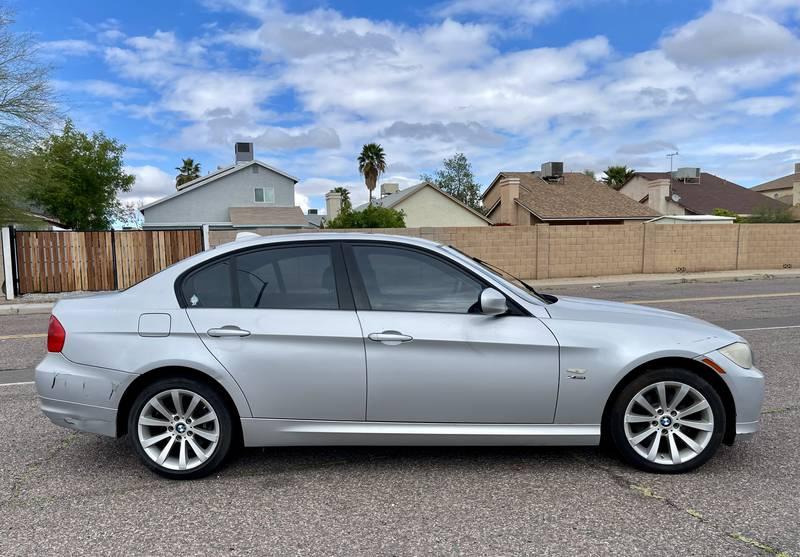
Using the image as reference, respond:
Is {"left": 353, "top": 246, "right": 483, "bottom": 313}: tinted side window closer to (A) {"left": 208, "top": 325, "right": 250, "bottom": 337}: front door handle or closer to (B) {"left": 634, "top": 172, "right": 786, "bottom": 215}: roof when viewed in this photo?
(A) {"left": 208, "top": 325, "right": 250, "bottom": 337}: front door handle

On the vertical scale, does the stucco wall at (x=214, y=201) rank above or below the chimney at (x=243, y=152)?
below

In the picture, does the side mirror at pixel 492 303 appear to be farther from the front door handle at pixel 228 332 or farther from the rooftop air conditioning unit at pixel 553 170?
the rooftop air conditioning unit at pixel 553 170

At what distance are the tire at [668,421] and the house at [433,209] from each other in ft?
115

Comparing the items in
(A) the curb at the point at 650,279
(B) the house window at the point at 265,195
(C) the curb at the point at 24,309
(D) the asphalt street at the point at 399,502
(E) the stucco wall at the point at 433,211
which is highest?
(B) the house window at the point at 265,195

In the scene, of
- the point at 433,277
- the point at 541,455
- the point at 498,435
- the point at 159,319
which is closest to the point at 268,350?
the point at 159,319

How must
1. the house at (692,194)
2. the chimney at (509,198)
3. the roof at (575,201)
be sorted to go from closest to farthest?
the roof at (575,201)
the chimney at (509,198)
the house at (692,194)

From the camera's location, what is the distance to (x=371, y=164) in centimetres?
5500

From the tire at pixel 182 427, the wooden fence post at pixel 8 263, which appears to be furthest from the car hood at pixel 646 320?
the wooden fence post at pixel 8 263

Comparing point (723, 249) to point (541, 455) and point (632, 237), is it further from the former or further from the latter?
point (541, 455)

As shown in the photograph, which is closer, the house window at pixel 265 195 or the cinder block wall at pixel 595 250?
the cinder block wall at pixel 595 250

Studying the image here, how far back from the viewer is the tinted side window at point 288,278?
3709 mm

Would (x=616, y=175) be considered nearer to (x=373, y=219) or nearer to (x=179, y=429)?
(x=373, y=219)

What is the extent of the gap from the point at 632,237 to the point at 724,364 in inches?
740

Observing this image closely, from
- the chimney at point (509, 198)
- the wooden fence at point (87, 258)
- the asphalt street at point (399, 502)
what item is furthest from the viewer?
the chimney at point (509, 198)
